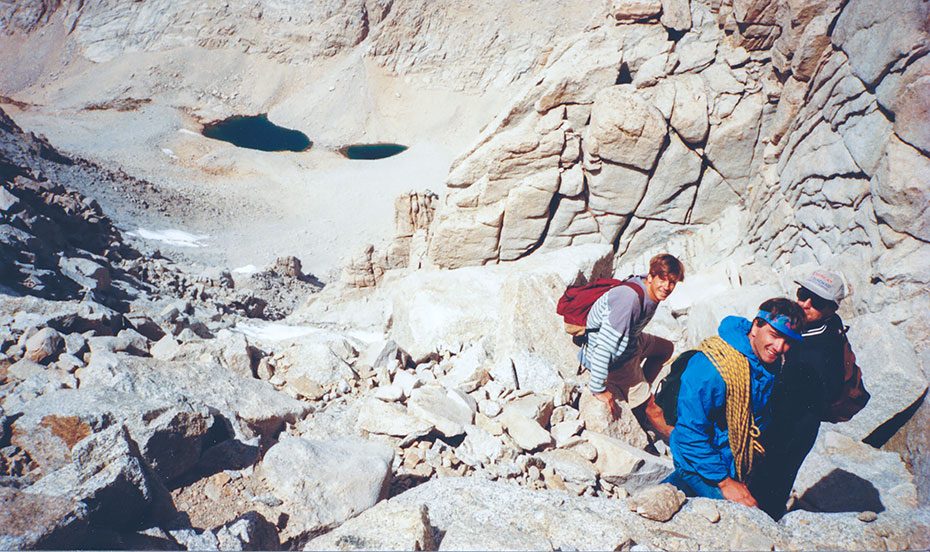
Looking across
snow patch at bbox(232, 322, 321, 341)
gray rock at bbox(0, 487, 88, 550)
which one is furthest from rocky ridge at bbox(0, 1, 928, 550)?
snow patch at bbox(232, 322, 321, 341)

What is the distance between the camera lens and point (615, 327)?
418 cm

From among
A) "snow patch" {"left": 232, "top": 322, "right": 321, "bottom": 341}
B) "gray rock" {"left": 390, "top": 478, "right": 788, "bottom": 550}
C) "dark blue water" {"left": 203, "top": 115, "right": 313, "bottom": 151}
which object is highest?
"gray rock" {"left": 390, "top": 478, "right": 788, "bottom": 550}

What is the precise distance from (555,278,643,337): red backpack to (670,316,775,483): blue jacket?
132 centimetres

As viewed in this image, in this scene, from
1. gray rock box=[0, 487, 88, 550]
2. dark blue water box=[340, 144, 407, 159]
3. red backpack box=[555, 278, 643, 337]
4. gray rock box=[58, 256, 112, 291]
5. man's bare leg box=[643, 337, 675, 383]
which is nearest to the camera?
gray rock box=[0, 487, 88, 550]

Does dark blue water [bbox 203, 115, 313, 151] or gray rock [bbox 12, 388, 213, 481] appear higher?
gray rock [bbox 12, 388, 213, 481]

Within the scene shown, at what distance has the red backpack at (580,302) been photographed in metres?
4.73

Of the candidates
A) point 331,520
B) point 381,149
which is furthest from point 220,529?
point 381,149

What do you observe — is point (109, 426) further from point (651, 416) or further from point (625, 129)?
point (625, 129)

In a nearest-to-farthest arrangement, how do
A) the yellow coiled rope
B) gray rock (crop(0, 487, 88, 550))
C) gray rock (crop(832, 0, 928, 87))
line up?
gray rock (crop(0, 487, 88, 550)) → the yellow coiled rope → gray rock (crop(832, 0, 928, 87))

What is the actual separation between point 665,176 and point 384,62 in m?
39.4

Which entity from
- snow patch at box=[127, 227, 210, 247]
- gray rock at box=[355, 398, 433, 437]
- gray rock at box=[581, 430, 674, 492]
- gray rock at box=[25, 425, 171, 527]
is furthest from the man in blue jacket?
snow patch at box=[127, 227, 210, 247]

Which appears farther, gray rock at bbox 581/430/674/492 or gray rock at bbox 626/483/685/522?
gray rock at bbox 581/430/674/492

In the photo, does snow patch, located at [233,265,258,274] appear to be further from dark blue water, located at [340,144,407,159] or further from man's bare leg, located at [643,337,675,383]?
dark blue water, located at [340,144,407,159]

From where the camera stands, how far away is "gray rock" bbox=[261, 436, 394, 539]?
3.36m
